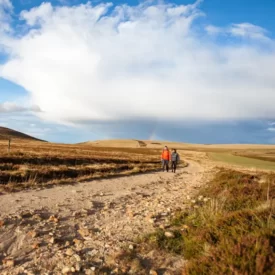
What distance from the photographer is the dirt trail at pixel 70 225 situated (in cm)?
606

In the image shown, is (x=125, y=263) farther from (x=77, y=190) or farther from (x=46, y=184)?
(x=46, y=184)

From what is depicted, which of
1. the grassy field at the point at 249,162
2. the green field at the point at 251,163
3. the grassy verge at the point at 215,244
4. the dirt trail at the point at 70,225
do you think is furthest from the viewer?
the grassy field at the point at 249,162

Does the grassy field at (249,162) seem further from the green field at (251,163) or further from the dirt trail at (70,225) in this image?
the dirt trail at (70,225)

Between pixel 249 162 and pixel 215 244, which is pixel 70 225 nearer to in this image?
pixel 215 244

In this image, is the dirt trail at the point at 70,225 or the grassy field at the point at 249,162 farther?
the grassy field at the point at 249,162

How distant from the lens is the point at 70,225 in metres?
8.55

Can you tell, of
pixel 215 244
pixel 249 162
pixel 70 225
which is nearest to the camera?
pixel 215 244

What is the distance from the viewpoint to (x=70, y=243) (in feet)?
23.2

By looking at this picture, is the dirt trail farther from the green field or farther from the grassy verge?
the green field

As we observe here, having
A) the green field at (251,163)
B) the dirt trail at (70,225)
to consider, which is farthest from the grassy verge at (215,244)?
the green field at (251,163)

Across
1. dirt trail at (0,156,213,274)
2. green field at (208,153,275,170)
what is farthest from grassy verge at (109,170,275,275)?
green field at (208,153,275,170)

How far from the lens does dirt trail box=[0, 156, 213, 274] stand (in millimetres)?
6062

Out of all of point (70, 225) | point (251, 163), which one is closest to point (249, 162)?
point (251, 163)

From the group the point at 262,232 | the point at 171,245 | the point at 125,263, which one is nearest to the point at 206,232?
the point at 171,245
